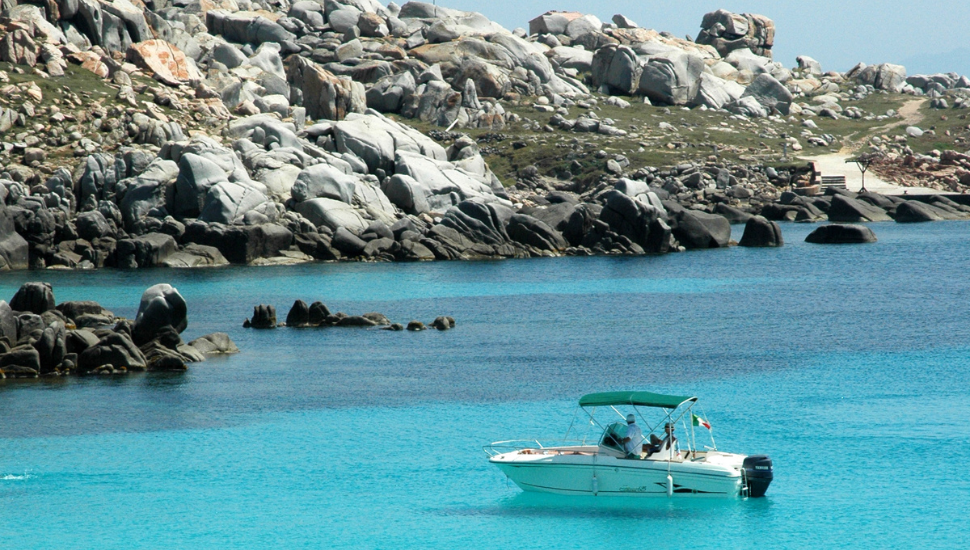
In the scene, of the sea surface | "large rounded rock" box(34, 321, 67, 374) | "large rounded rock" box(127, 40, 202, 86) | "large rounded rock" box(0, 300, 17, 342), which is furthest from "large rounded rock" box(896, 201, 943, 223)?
"large rounded rock" box(0, 300, 17, 342)

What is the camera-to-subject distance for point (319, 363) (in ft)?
219

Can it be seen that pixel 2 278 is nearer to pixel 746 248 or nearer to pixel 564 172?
pixel 746 248

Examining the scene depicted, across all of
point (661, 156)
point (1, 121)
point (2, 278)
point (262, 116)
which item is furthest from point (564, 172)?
point (2, 278)

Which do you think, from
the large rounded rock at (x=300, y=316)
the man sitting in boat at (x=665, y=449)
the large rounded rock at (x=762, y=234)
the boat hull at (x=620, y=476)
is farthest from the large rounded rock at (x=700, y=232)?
the boat hull at (x=620, y=476)

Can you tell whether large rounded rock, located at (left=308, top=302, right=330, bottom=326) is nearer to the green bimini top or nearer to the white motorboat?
the white motorboat

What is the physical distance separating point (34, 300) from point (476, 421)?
3513cm

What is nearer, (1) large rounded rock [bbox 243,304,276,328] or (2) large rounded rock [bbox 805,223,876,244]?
(1) large rounded rock [bbox 243,304,276,328]

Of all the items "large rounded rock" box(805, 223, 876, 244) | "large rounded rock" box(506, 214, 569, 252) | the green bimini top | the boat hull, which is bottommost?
the boat hull

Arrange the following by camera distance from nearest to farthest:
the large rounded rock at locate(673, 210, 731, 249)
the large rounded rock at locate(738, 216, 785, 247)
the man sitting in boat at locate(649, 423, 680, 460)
Result: the man sitting in boat at locate(649, 423, 680, 460), the large rounded rock at locate(673, 210, 731, 249), the large rounded rock at locate(738, 216, 785, 247)

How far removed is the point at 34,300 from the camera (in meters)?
71.7

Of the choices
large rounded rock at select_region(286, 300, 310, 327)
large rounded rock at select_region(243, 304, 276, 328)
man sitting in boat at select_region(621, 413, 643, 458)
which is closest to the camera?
man sitting in boat at select_region(621, 413, 643, 458)

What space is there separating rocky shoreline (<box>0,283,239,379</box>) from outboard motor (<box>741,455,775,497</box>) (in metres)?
35.6

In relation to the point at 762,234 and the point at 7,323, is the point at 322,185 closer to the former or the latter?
the point at 762,234

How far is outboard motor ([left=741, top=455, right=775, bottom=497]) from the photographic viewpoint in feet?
133
